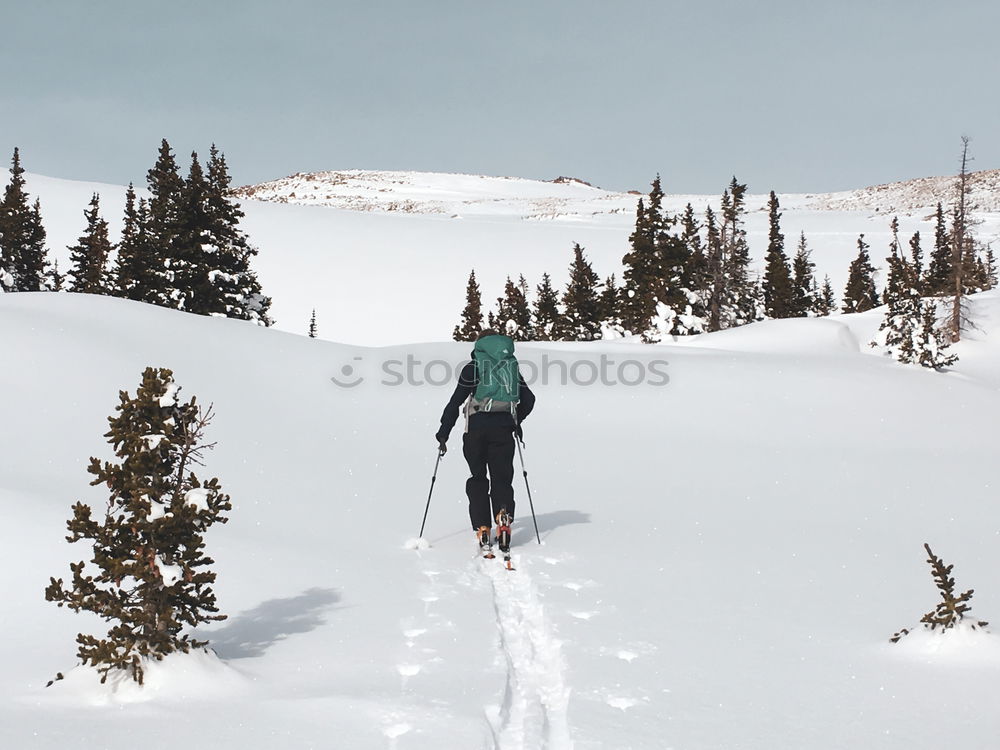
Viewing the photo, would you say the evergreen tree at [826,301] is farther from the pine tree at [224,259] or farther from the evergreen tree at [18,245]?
the evergreen tree at [18,245]

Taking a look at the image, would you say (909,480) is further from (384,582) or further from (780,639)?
(384,582)

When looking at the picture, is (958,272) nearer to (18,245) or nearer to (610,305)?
(610,305)

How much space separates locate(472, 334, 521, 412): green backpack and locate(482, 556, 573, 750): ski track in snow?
2.01 meters

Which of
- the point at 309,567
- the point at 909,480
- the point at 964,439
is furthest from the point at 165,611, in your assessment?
the point at 964,439

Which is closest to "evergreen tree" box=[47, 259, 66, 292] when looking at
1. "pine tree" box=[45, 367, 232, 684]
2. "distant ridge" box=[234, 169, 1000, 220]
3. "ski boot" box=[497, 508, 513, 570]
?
"ski boot" box=[497, 508, 513, 570]

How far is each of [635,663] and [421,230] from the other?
9075 cm

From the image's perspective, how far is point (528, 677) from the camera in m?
4.61

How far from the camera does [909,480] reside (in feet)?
40.4

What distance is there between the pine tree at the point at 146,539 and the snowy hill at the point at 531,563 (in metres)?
0.23

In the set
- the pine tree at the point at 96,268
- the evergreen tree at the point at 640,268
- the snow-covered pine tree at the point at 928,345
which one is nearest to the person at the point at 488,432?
the snow-covered pine tree at the point at 928,345

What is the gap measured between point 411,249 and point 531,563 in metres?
81.4

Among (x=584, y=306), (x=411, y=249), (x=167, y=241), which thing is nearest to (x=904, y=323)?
(x=584, y=306)

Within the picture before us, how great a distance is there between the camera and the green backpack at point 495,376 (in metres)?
8.06

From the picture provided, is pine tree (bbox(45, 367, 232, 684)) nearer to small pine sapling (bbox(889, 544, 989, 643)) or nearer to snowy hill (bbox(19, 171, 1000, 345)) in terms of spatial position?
small pine sapling (bbox(889, 544, 989, 643))
